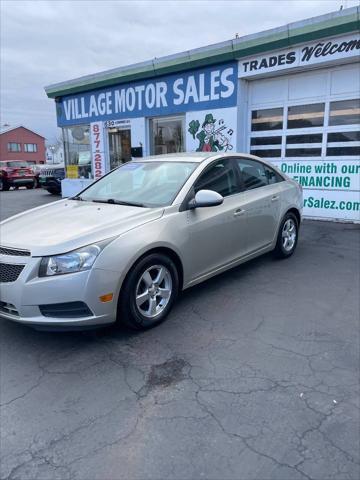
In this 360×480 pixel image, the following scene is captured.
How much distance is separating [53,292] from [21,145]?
62.9 metres

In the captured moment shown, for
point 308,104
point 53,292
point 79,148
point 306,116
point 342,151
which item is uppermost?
point 308,104

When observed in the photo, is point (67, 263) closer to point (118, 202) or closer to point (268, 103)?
point (118, 202)

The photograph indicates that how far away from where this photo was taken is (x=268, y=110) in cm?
970

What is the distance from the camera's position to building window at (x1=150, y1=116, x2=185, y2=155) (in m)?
11.5

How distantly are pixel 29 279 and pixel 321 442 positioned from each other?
231cm

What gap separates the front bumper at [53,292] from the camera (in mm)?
3020

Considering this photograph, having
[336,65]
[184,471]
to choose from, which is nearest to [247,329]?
[184,471]

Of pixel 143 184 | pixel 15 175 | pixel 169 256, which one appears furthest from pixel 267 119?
pixel 15 175

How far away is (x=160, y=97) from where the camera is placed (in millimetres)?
11328

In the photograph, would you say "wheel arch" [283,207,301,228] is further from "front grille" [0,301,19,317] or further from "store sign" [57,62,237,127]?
"store sign" [57,62,237,127]

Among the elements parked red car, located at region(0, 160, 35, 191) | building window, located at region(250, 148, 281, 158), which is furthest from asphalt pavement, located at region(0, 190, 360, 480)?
parked red car, located at region(0, 160, 35, 191)

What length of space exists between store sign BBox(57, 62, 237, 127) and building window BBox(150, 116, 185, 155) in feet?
1.17

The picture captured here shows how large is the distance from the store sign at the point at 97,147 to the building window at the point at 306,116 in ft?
21.8

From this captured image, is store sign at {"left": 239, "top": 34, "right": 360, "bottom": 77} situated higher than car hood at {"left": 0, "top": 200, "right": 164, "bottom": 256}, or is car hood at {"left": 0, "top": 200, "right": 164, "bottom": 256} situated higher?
store sign at {"left": 239, "top": 34, "right": 360, "bottom": 77}
